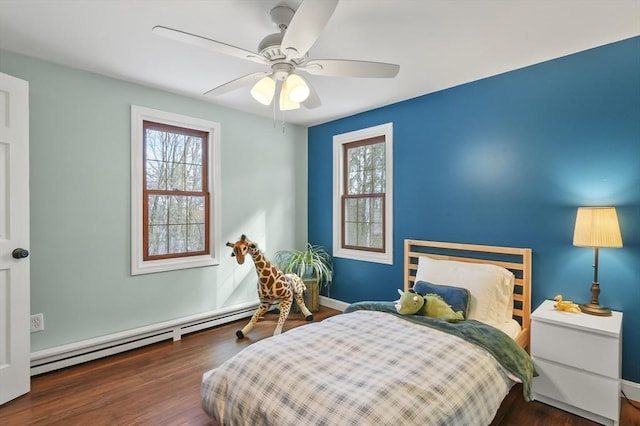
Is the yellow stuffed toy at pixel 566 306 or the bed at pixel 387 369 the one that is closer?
the bed at pixel 387 369

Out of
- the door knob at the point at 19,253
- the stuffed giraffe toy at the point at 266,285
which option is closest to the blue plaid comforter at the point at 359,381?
the stuffed giraffe toy at the point at 266,285

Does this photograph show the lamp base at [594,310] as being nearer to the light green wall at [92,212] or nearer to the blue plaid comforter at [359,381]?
the blue plaid comforter at [359,381]

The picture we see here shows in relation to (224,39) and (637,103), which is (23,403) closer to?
(224,39)

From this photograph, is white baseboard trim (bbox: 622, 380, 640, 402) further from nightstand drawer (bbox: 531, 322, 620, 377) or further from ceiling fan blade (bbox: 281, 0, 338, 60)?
ceiling fan blade (bbox: 281, 0, 338, 60)

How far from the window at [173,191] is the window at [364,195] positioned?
1527 mm

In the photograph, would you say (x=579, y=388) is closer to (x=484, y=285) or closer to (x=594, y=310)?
(x=594, y=310)

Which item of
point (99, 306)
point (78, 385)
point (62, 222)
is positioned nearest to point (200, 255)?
point (99, 306)

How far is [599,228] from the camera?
2.16 meters

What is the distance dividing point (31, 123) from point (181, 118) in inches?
47.5

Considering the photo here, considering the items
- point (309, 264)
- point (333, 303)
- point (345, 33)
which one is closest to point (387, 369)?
point (345, 33)

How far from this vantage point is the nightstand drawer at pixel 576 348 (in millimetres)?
1974

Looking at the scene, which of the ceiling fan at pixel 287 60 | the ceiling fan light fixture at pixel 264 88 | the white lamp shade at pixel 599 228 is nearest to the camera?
the ceiling fan at pixel 287 60

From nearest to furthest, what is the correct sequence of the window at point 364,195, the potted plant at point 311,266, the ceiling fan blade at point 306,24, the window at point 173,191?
the ceiling fan blade at point 306,24 < the window at point 173,191 < the window at point 364,195 < the potted plant at point 311,266

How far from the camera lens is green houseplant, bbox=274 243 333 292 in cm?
412
